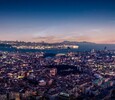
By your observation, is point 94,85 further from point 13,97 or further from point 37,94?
point 13,97

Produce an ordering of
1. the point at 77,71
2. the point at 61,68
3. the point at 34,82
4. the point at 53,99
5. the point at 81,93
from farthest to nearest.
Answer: the point at 61,68 → the point at 77,71 → the point at 34,82 → the point at 81,93 → the point at 53,99

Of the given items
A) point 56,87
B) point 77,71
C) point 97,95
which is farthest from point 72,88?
point 77,71

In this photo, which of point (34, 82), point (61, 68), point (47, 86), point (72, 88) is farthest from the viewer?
point (61, 68)

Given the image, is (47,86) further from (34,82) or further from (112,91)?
(112,91)

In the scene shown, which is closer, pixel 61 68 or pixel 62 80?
pixel 62 80

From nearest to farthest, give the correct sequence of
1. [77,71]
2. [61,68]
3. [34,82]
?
[34,82] → [77,71] → [61,68]

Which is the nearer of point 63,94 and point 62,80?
point 63,94

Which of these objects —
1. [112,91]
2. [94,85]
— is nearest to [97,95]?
[112,91]

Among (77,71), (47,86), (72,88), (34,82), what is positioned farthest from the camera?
(77,71)
